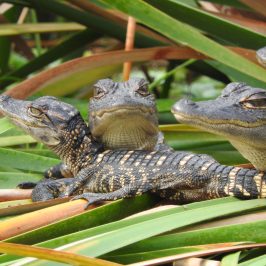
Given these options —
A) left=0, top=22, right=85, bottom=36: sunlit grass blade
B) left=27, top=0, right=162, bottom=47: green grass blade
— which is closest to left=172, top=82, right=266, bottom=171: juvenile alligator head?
left=27, top=0, right=162, bottom=47: green grass blade

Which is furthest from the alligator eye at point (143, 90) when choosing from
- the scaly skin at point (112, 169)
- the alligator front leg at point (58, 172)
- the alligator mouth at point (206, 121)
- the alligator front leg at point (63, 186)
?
the alligator mouth at point (206, 121)

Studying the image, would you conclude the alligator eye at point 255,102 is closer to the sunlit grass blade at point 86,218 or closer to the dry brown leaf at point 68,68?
the sunlit grass blade at point 86,218

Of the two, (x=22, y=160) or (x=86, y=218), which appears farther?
(x=22, y=160)

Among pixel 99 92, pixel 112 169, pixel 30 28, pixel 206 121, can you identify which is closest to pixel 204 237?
pixel 206 121

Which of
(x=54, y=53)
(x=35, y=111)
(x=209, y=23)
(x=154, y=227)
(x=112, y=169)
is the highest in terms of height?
(x=54, y=53)

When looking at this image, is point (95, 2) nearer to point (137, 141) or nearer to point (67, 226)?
point (137, 141)

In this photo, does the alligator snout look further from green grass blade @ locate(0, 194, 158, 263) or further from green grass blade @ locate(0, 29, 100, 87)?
green grass blade @ locate(0, 29, 100, 87)

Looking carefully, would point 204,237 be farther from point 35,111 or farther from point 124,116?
point 35,111
